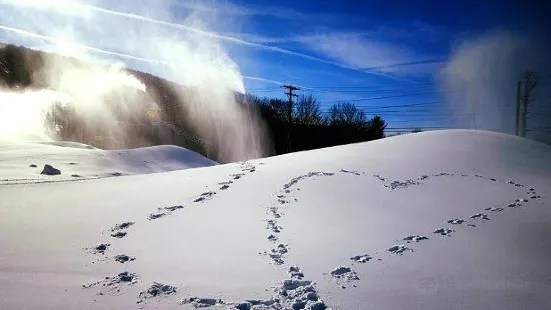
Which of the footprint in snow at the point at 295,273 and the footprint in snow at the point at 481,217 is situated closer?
the footprint in snow at the point at 295,273

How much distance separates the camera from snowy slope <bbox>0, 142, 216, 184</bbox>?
396 inches

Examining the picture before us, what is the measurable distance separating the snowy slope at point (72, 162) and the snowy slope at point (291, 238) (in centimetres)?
281

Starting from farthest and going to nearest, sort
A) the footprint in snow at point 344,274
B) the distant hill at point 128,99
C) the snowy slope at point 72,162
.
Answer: the distant hill at point 128,99
the snowy slope at point 72,162
the footprint in snow at point 344,274

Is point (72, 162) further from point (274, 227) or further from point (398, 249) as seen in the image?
point (398, 249)

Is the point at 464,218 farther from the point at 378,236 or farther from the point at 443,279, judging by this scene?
the point at 443,279

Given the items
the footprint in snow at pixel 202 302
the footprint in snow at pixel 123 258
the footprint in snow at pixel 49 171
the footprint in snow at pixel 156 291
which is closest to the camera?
the footprint in snow at pixel 202 302

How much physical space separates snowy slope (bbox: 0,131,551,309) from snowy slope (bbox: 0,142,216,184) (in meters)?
2.81

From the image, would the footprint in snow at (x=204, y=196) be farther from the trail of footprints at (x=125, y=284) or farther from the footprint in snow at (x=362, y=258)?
the footprint in snow at (x=362, y=258)

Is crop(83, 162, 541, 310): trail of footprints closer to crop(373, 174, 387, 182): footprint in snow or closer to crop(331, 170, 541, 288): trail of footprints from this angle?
crop(331, 170, 541, 288): trail of footprints

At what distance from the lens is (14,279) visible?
3434 mm

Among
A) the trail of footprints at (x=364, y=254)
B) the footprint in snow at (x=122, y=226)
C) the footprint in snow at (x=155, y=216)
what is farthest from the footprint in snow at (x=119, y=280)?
the footprint in snow at (x=155, y=216)

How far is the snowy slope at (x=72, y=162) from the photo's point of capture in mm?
10062

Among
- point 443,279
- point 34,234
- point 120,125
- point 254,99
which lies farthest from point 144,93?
point 443,279

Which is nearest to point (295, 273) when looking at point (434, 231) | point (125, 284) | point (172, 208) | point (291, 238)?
point (291, 238)
